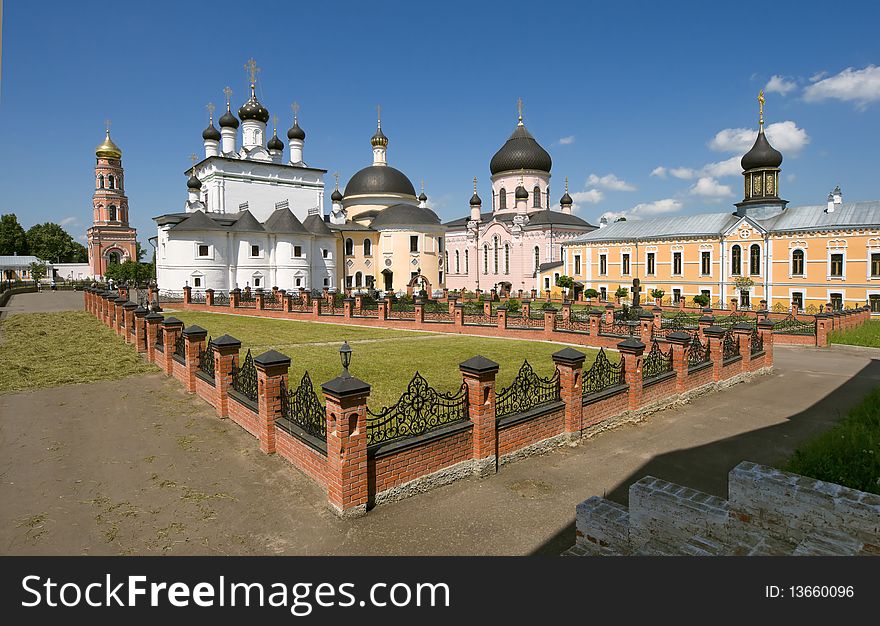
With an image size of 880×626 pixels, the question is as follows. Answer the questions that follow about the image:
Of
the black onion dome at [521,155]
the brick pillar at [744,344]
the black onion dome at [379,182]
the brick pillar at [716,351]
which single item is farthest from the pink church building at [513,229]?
the brick pillar at [716,351]

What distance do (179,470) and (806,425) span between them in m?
10.7

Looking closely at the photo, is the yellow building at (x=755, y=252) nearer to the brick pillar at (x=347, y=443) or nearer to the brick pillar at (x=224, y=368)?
the brick pillar at (x=224, y=368)

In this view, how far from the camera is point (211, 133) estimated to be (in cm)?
4862

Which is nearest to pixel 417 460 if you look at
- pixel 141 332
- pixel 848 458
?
pixel 848 458

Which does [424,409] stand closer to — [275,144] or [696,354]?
[696,354]

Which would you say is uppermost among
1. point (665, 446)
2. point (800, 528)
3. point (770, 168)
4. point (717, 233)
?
point (770, 168)

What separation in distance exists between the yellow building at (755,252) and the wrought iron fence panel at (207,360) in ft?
104

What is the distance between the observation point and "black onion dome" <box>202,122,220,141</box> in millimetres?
48656

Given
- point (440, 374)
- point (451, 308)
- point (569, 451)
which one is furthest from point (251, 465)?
point (451, 308)

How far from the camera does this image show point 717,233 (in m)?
38.8

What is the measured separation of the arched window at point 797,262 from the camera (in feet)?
115

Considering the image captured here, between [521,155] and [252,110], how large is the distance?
2631 centimetres

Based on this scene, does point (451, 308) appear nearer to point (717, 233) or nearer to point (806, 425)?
point (806, 425)
